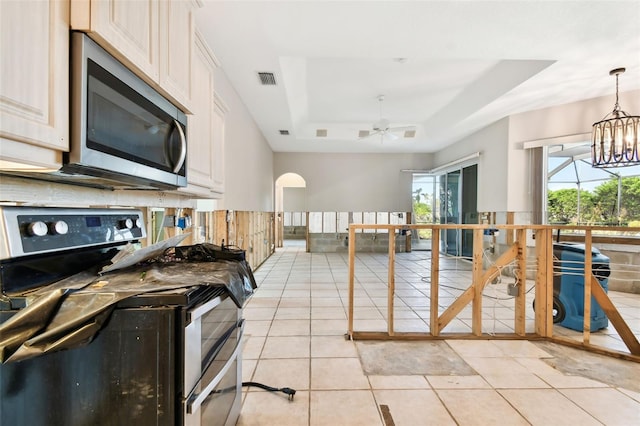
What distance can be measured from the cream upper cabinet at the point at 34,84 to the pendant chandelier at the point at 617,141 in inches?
195

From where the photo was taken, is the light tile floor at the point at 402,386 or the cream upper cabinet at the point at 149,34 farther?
the light tile floor at the point at 402,386

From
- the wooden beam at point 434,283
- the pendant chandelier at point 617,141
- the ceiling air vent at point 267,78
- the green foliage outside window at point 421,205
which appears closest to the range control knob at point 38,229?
the wooden beam at point 434,283

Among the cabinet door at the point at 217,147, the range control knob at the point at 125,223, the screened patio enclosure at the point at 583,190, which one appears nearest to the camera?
the range control knob at the point at 125,223

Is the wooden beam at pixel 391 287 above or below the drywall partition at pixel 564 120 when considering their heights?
below

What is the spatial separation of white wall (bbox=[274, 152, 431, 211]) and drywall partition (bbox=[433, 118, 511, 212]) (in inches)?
93.3

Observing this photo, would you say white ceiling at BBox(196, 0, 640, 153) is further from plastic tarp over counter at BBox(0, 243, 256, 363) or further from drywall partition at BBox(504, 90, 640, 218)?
plastic tarp over counter at BBox(0, 243, 256, 363)

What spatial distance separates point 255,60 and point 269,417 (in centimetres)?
342

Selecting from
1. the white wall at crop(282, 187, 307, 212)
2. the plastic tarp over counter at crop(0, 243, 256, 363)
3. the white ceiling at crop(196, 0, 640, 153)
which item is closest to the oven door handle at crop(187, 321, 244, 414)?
the plastic tarp over counter at crop(0, 243, 256, 363)

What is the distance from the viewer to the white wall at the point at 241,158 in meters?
3.68

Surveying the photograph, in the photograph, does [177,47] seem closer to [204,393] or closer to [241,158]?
[204,393]

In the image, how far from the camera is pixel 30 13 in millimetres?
749

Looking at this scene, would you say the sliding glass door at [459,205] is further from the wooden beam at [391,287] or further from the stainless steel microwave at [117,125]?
the stainless steel microwave at [117,125]

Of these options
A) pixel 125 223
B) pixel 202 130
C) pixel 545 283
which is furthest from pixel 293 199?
pixel 125 223

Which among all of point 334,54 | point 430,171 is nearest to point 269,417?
point 334,54
